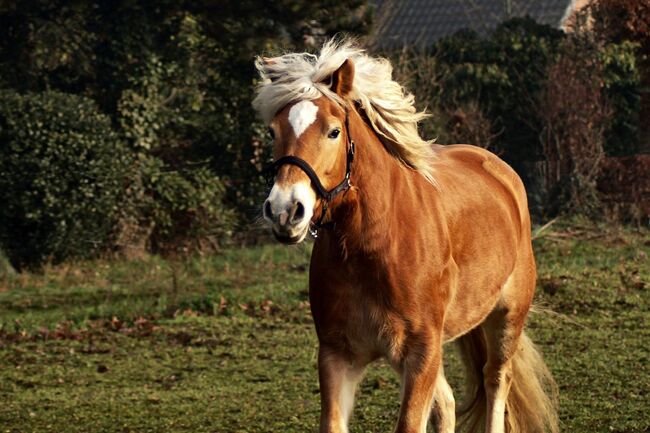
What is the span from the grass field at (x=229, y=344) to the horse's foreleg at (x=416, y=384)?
2024 millimetres

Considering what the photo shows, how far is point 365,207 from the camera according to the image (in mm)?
4812

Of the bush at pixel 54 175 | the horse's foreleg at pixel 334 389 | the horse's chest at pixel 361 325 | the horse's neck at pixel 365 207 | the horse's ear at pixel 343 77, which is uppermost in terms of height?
the horse's ear at pixel 343 77

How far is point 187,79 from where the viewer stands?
15.9m

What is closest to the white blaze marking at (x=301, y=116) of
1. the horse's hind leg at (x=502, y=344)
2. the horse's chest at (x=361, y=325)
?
the horse's chest at (x=361, y=325)

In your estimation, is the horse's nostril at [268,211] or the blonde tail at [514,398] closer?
the horse's nostril at [268,211]

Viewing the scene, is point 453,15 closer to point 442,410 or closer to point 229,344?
point 229,344

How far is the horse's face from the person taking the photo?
4172 millimetres

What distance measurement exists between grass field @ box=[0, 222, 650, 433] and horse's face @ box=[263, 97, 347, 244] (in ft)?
8.84

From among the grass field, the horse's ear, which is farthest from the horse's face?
the grass field

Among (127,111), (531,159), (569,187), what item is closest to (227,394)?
(127,111)

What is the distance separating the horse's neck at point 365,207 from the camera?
4.79 meters

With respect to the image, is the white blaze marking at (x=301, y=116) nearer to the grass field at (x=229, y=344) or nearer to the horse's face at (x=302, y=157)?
the horse's face at (x=302, y=157)

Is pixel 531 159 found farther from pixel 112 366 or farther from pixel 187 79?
pixel 112 366

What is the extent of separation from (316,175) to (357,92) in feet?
2.04
